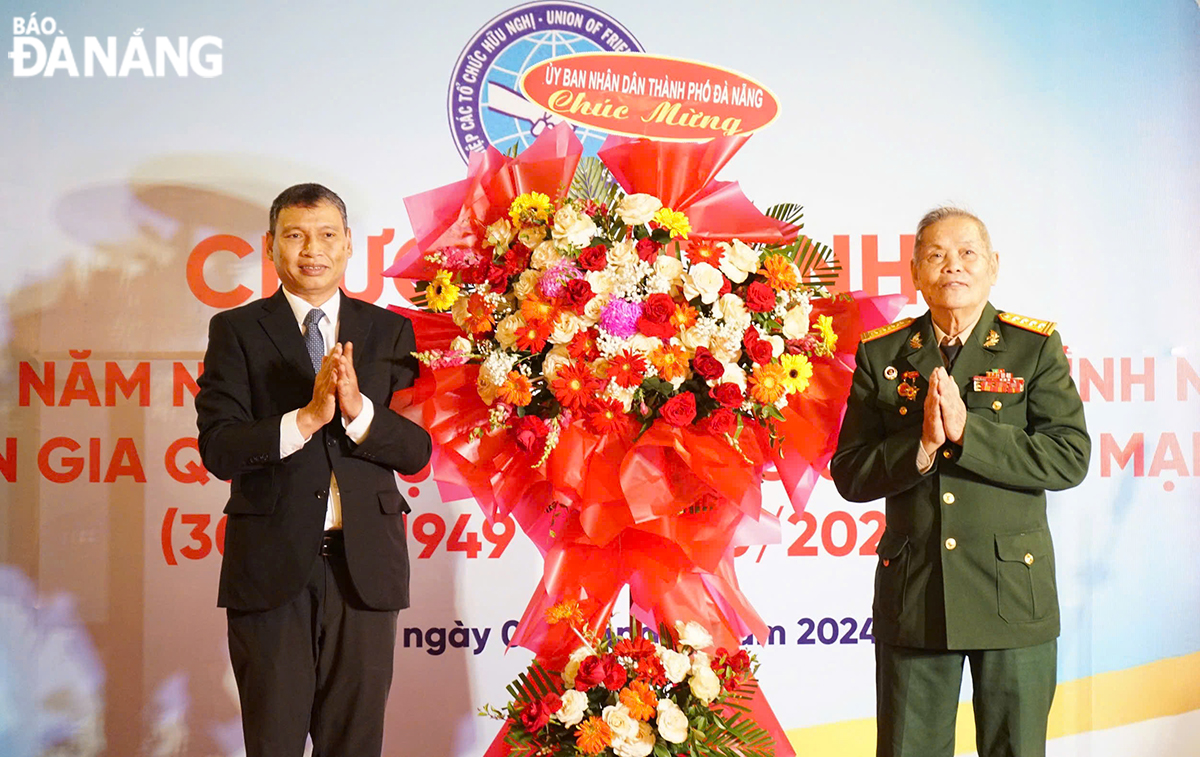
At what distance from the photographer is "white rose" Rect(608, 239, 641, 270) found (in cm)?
202

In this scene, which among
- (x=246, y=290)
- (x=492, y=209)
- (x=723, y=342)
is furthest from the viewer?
(x=246, y=290)

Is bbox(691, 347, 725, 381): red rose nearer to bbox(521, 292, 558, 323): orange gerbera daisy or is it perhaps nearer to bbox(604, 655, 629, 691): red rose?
bbox(521, 292, 558, 323): orange gerbera daisy

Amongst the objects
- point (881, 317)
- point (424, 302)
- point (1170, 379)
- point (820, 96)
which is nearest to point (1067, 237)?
point (1170, 379)

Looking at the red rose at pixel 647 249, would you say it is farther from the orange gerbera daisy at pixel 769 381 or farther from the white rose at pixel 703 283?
the orange gerbera daisy at pixel 769 381

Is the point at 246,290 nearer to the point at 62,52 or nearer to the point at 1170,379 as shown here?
the point at 62,52

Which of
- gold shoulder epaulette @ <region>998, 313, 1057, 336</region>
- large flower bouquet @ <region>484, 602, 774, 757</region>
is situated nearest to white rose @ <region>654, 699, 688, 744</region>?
large flower bouquet @ <region>484, 602, 774, 757</region>

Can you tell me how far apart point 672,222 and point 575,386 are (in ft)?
1.34

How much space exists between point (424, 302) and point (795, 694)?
2.08m

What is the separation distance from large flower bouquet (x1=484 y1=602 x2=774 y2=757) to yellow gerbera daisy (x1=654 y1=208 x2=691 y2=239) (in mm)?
851

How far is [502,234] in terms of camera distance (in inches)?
83.3

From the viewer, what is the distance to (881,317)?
2.32 meters

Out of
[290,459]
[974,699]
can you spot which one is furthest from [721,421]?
[290,459]

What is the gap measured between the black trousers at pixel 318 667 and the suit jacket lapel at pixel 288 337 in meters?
0.40

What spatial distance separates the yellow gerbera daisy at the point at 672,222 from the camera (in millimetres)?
2064
